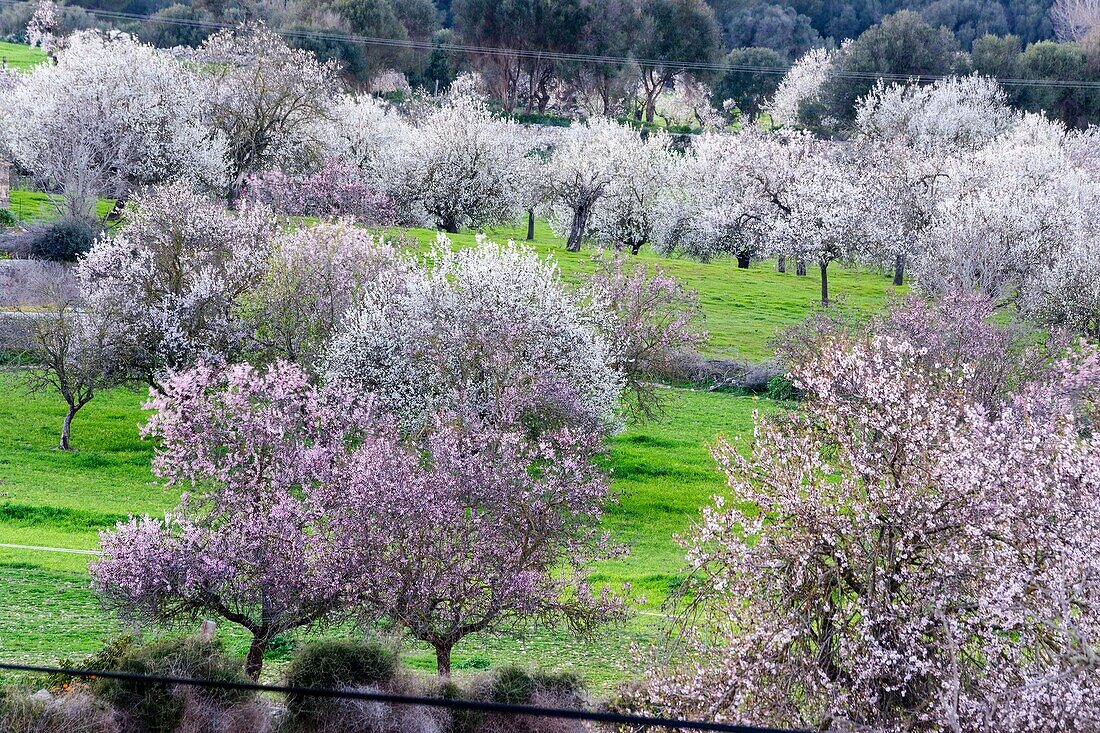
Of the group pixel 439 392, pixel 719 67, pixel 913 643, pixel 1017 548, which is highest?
pixel 719 67

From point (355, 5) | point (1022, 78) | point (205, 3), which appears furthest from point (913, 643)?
point (205, 3)

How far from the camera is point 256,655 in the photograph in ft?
56.0

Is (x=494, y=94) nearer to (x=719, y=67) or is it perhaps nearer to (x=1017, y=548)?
→ (x=719, y=67)

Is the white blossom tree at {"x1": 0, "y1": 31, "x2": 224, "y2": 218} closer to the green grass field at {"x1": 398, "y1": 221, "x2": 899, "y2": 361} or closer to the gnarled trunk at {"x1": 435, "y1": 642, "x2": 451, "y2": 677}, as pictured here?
the green grass field at {"x1": 398, "y1": 221, "x2": 899, "y2": 361}

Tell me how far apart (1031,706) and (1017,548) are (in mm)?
2083

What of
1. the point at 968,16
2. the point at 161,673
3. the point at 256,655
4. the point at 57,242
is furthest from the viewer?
the point at 968,16

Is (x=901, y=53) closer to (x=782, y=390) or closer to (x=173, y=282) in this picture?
(x=782, y=390)

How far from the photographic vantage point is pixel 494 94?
103 m

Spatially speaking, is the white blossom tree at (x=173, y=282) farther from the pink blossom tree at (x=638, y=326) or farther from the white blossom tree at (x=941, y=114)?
the white blossom tree at (x=941, y=114)

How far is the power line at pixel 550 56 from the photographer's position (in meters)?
90.2

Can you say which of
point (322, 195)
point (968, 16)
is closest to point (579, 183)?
point (322, 195)

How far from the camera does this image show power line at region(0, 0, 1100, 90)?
90250mm

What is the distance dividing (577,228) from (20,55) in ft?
206

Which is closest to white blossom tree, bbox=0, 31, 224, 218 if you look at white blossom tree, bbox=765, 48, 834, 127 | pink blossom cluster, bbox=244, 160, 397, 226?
pink blossom cluster, bbox=244, 160, 397, 226
